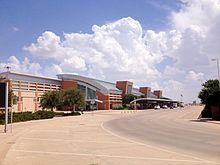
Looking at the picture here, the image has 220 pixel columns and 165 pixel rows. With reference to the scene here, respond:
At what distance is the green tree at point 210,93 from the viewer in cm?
4022

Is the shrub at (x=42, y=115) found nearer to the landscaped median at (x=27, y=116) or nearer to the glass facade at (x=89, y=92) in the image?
the landscaped median at (x=27, y=116)

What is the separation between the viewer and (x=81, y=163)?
37.2ft

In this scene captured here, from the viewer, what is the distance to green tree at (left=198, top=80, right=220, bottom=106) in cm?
4022

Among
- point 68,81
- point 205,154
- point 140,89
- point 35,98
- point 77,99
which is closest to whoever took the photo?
point 205,154

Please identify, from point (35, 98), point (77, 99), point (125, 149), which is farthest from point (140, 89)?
point (125, 149)

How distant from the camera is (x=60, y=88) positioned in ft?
347

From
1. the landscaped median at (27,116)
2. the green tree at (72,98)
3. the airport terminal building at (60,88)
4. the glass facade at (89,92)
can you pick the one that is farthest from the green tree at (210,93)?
the glass facade at (89,92)

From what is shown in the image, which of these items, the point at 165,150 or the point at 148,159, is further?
the point at 165,150

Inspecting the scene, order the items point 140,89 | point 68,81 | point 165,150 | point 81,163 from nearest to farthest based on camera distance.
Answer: point 81,163 < point 165,150 < point 68,81 < point 140,89

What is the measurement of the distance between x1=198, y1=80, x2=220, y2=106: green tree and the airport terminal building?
39.8 m

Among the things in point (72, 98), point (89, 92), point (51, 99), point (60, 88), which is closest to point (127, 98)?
point (89, 92)

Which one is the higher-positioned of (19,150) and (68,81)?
(68,81)

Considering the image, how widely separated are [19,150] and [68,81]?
94140mm

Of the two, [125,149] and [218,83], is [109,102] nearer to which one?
[218,83]
